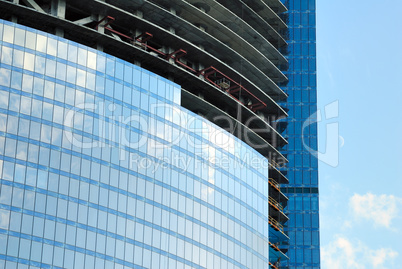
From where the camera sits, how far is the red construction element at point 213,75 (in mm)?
115000

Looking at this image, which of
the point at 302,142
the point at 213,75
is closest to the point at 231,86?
the point at 213,75

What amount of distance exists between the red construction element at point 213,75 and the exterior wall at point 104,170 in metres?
5.63

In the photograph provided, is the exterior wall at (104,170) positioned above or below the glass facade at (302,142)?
below

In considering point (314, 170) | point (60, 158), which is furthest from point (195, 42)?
point (314, 170)

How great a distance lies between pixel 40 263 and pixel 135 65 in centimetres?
2858

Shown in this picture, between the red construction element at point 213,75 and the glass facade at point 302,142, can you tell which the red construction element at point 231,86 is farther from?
the glass facade at point 302,142

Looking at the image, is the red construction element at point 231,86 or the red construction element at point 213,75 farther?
the red construction element at point 231,86

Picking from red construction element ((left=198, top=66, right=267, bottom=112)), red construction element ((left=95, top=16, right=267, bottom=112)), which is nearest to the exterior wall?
red construction element ((left=95, top=16, right=267, bottom=112))

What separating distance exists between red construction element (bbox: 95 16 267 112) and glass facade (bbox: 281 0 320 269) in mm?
24994

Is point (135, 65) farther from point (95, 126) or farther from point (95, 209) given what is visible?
point (95, 209)

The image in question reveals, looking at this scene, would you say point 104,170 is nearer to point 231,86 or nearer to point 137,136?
point 137,136

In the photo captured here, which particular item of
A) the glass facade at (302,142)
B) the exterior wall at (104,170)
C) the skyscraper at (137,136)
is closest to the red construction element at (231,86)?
the skyscraper at (137,136)

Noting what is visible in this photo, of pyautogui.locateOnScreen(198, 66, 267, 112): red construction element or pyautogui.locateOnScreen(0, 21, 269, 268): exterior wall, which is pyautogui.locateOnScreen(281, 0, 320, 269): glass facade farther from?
pyautogui.locateOnScreen(0, 21, 269, 268): exterior wall

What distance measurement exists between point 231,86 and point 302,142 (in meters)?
31.1
